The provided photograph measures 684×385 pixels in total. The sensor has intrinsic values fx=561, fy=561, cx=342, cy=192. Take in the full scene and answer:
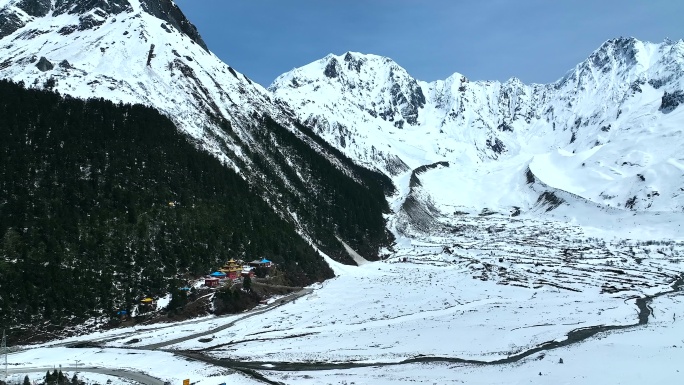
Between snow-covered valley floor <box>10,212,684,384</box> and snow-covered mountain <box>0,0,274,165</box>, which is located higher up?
snow-covered mountain <box>0,0,274,165</box>

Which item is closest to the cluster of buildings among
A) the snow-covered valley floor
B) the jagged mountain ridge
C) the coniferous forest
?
the coniferous forest

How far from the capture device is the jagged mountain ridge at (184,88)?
10931 centimetres

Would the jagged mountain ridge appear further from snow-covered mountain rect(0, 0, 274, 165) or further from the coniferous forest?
the coniferous forest

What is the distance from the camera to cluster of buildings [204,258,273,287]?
7353cm

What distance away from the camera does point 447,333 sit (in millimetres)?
56500

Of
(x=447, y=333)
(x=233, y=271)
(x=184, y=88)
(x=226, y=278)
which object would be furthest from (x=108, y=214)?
(x=184, y=88)

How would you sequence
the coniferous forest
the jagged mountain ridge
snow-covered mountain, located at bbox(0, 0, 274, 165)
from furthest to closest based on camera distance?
the jagged mountain ridge
snow-covered mountain, located at bbox(0, 0, 274, 165)
the coniferous forest

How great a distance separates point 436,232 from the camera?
16900 centimetres

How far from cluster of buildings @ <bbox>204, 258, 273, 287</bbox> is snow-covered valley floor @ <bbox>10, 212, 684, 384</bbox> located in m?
7.82

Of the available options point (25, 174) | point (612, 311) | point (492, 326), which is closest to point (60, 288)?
point (25, 174)

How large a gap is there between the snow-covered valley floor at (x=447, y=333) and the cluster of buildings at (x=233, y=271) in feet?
25.6

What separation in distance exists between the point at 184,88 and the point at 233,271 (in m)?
61.5

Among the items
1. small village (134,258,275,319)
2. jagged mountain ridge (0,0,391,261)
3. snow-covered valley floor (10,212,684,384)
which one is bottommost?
snow-covered valley floor (10,212,684,384)

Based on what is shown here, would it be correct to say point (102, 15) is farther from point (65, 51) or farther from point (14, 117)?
point (14, 117)
